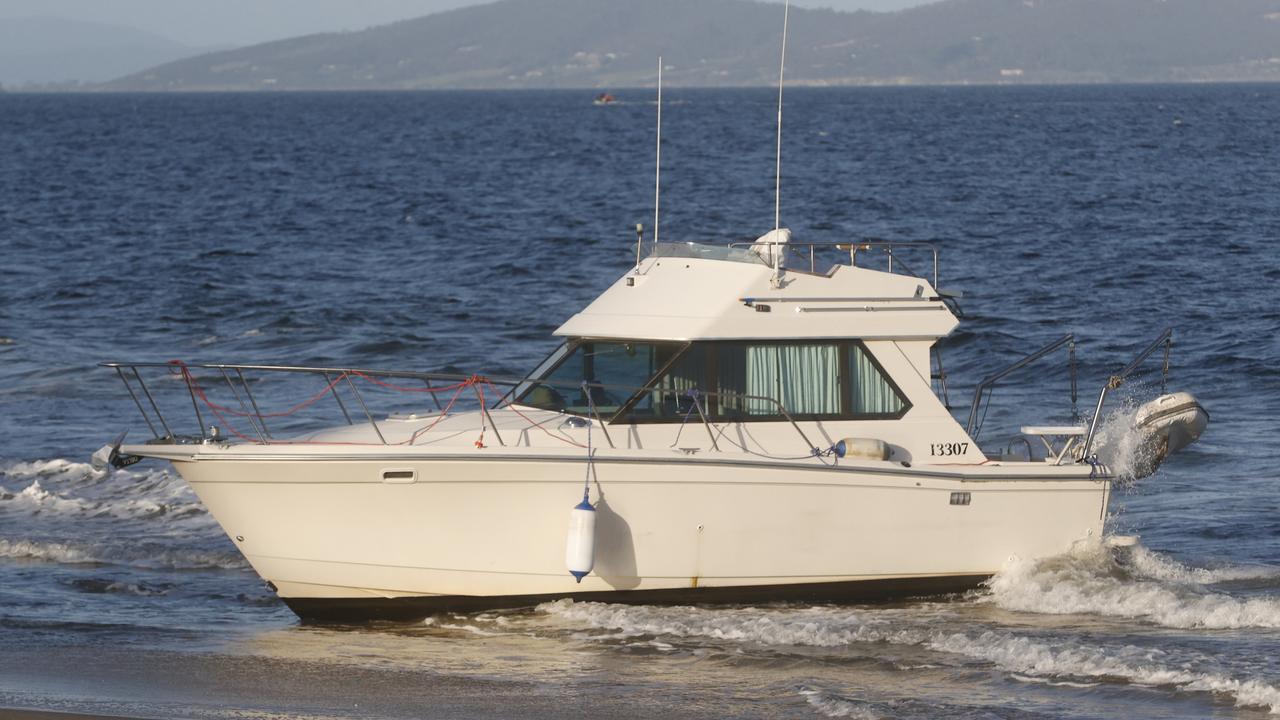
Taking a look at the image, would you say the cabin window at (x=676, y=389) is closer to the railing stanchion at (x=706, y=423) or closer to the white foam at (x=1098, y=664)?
the railing stanchion at (x=706, y=423)

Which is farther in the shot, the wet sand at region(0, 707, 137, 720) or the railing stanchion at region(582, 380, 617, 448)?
the railing stanchion at region(582, 380, 617, 448)

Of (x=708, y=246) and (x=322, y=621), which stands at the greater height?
(x=708, y=246)

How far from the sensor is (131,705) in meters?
8.74

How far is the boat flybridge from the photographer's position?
10.1 m

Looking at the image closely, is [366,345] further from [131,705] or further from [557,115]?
[557,115]

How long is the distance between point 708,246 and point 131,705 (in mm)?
4936

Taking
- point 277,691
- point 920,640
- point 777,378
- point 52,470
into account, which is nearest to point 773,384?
point 777,378

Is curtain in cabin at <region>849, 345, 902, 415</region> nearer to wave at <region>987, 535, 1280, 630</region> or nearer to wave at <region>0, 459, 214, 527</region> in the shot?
wave at <region>987, 535, 1280, 630</region>

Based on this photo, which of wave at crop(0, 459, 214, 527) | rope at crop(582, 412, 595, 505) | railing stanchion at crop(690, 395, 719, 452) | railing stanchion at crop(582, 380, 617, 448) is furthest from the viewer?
wave at crop(0, 459, 214, 527)

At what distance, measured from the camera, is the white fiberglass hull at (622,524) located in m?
10.1

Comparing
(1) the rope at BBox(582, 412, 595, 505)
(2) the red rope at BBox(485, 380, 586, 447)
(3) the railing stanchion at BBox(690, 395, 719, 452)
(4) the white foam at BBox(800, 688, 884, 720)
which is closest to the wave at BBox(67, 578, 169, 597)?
(2) the red rope at BBox(485, 380, 586, 447)

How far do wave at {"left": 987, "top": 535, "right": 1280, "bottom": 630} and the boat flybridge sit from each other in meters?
0.15

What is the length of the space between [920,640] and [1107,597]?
162 cm

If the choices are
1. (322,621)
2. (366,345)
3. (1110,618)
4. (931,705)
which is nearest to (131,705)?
(322,621)
